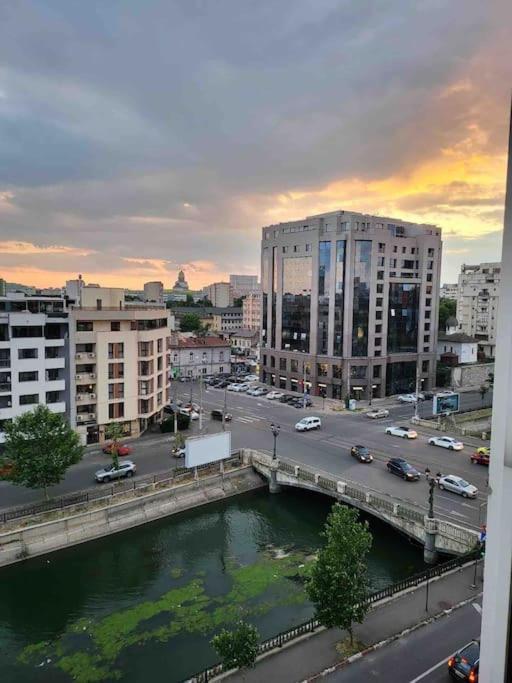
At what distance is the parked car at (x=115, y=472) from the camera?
3133 centimetres

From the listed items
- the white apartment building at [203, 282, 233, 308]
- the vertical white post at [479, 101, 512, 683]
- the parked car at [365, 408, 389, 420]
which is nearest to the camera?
the vertical white post at [479, 101, 512, 683]

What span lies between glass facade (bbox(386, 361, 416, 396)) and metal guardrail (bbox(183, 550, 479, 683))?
131 feet

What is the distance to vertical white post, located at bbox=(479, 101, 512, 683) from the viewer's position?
2543 mm

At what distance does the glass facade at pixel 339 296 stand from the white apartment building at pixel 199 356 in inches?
886

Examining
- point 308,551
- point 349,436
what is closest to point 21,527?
point 308,551

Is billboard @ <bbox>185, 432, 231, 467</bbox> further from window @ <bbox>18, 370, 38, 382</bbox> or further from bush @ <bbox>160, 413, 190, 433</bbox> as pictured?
window @ <bbox>18, 370, 38, 382</bbox>

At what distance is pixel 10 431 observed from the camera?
2786cm

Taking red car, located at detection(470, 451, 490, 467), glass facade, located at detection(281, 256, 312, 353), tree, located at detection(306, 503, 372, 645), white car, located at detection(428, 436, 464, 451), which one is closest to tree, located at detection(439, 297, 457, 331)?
glass facade, located at detection(281, 256, 312, 353)

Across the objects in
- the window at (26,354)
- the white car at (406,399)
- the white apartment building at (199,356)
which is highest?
the window at (26,354)

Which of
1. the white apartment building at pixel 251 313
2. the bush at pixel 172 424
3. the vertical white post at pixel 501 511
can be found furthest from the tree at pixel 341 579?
the white apartment building at pixel 251 313

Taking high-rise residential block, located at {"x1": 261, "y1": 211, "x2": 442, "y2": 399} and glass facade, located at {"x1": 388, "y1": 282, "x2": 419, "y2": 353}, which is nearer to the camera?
high-rise residential block, located at {"x1": 261, "y1": 211, "x2": 442, "y2": 399}

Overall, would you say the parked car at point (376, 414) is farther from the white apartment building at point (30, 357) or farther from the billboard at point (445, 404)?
the white apartment building at point (30, 357)

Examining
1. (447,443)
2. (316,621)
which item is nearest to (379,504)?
(316,621)

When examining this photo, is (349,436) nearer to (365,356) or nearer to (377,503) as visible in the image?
(377,503)
